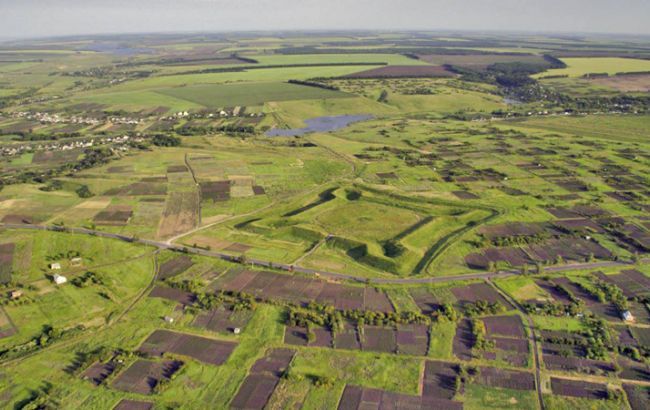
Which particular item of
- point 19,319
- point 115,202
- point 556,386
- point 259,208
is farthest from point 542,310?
point 115,202

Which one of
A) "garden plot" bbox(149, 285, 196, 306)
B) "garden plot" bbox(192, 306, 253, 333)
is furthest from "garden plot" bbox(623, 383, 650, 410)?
"garden plot" bbox(149, 285, 196, 306)

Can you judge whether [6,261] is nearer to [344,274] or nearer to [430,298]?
[344,274]

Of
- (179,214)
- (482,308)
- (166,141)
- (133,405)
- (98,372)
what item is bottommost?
(133,405)

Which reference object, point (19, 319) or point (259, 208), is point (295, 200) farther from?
point (19, 319)

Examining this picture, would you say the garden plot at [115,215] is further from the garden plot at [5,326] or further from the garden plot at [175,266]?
the garden plot at [5,326]

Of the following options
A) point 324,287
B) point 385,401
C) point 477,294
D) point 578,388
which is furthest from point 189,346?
point 578,388

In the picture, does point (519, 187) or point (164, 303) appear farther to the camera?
point (519, 187)
